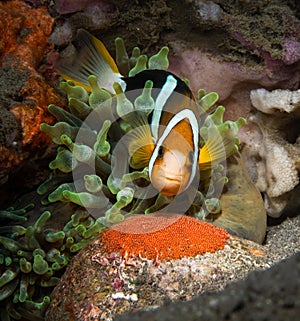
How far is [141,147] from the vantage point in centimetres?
177

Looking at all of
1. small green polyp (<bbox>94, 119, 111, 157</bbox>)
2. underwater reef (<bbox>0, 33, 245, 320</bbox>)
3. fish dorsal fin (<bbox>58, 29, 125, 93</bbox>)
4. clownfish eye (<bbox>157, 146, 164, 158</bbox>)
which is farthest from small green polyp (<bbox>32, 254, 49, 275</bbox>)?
fish dorsal fin (<bbox>58, 29, 125, 93</bbox>)

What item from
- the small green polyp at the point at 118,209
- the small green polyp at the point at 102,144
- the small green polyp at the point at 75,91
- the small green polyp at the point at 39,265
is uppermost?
the small green polyp at the point at 75,91

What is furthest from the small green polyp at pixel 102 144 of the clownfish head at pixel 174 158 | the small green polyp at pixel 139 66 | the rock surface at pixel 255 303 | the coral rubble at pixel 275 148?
the rock surface at pixel 255 303

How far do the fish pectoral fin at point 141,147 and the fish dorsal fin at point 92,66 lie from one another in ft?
1.39

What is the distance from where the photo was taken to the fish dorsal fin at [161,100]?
5.89ft

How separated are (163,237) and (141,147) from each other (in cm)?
46

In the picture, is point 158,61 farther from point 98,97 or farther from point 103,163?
point 103,163

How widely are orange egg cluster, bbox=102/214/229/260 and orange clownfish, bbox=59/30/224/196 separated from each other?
0.18 m

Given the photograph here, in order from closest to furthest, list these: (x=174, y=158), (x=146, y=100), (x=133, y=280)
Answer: (x=133, y=280) → (x=174, y=158) → (x=146, y=100)

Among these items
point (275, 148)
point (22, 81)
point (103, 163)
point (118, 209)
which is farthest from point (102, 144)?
point (275, 148)

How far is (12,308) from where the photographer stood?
5.74ft

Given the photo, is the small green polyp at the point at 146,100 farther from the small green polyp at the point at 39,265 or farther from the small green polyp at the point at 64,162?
the small green polyp at the point at 39,265

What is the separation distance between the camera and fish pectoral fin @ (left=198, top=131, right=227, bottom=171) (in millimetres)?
1941

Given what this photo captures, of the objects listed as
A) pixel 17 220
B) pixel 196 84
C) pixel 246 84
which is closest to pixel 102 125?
pixel 17 220
